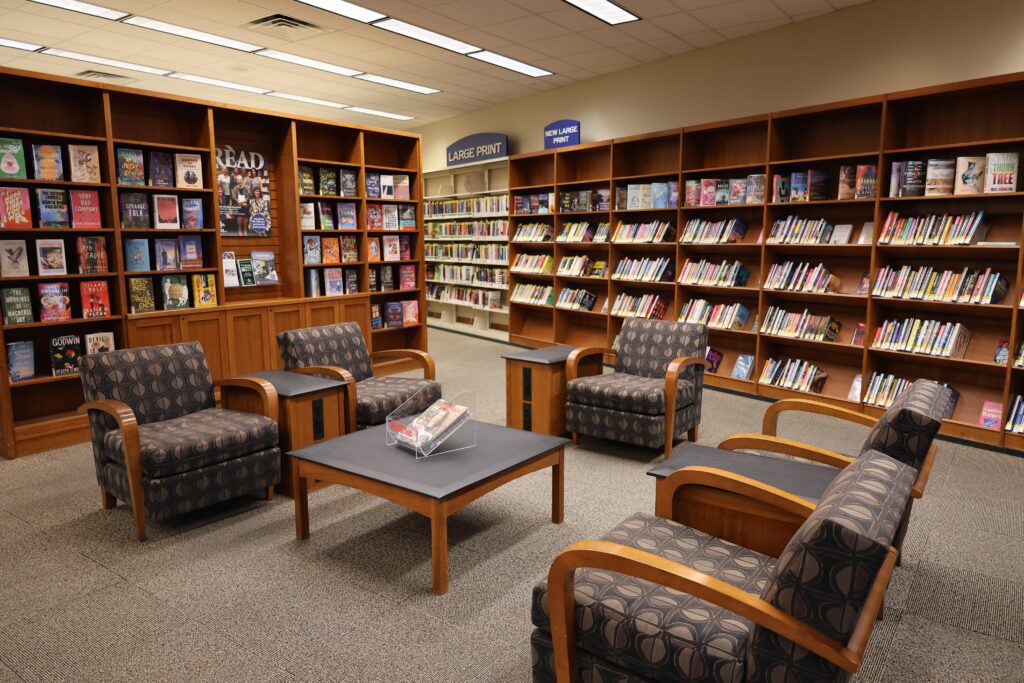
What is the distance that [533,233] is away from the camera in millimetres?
8586

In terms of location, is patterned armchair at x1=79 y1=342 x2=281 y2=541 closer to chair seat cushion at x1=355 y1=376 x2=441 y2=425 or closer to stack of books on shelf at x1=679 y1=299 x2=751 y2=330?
chair seat cushion at x1=355 y1=376 x2=441 y2=425

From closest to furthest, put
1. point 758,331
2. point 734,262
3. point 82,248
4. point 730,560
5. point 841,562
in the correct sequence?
point 841,562 < point 730,560 < point 82,248 < point 758,331 < point 734,262

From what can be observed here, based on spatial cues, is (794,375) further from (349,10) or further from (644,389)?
(349,10)

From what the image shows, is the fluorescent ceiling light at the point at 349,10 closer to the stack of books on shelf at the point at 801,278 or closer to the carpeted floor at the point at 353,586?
the carpeted floor at the point at 353,586

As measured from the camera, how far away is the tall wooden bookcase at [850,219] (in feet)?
15.8

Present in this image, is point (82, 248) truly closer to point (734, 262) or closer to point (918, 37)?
point (734, 262)

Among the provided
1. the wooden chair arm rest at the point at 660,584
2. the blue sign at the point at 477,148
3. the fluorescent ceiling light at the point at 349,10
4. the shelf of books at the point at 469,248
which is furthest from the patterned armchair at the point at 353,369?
the blue sign at the point at 477,148

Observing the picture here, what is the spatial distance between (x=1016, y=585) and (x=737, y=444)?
4.38 ft

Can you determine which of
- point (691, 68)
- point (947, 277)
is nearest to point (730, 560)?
point (947, 277)

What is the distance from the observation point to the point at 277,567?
9.80 feet

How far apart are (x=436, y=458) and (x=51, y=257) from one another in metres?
3.59

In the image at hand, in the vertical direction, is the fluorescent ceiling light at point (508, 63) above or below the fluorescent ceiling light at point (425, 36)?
below

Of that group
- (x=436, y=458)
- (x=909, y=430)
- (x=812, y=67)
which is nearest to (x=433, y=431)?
(x=436, y=458)

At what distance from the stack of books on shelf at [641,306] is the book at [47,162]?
5375mm
